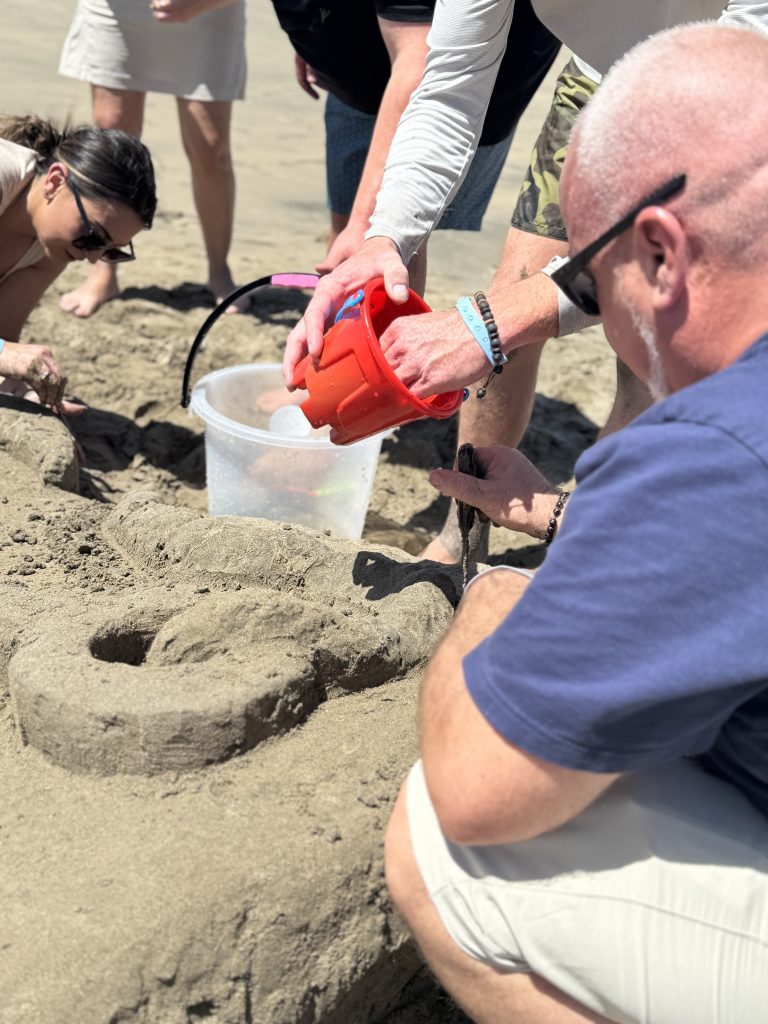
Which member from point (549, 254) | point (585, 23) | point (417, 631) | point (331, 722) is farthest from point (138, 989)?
point (585, 23)

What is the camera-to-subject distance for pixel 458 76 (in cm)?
246

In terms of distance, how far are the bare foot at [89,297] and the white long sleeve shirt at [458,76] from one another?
1955 mm

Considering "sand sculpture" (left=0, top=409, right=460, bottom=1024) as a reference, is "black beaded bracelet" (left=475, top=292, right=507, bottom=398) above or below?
above

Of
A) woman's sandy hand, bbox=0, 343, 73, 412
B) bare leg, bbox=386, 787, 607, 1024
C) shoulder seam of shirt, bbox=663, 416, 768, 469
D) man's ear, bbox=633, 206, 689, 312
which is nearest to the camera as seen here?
shoulder seam of shirt, bbox=663, 416, 768, 469

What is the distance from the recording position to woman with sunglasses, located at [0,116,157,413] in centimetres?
328

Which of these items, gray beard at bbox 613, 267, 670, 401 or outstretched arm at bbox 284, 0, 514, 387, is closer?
gray beard at bbox 613, 267, 670, 401

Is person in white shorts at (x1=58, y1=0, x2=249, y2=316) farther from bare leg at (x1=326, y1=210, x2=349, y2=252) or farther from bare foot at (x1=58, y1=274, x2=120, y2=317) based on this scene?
bare leg at (x1=326, y1=210, x2=349, y2=252)

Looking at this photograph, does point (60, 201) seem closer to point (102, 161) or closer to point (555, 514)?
point (102, 161)

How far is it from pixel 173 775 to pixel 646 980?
79cm

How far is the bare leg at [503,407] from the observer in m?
2.76

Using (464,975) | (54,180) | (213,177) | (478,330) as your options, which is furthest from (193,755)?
(213,177)

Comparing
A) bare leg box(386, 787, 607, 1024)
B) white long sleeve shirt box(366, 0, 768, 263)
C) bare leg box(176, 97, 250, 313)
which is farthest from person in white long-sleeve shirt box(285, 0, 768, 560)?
bare leg box(176, 97, 250, 313)

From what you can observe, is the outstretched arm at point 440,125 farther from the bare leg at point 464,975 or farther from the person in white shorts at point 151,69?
the person in white shorts at point 151,69

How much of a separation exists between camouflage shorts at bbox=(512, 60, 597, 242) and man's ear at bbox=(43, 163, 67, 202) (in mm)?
1353
